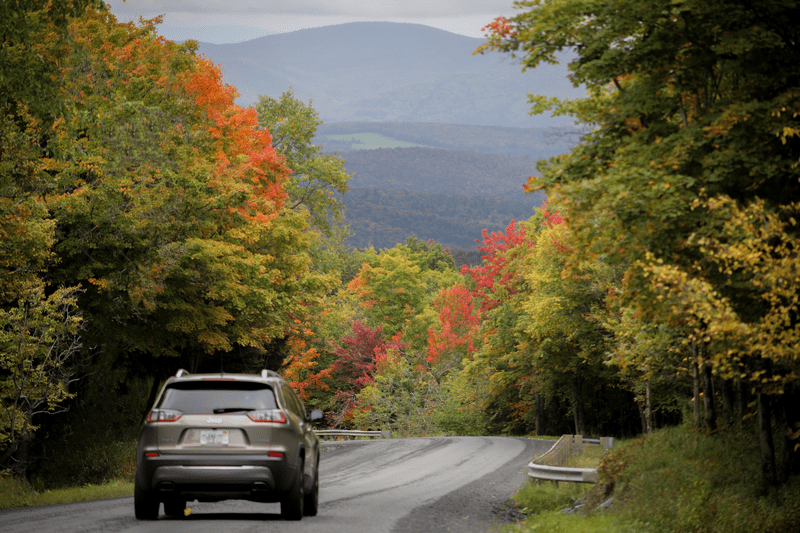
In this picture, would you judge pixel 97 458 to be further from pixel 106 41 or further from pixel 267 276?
pixel 106 41

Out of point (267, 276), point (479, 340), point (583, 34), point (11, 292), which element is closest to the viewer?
point (583, 34)

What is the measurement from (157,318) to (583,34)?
1775 cm

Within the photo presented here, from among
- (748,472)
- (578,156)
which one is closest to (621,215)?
(578,156)

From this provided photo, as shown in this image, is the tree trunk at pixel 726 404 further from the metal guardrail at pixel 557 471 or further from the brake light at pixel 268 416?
the brake light at pixel 268 416

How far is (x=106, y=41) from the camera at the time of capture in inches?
1006

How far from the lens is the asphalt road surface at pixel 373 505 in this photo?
10781 mm

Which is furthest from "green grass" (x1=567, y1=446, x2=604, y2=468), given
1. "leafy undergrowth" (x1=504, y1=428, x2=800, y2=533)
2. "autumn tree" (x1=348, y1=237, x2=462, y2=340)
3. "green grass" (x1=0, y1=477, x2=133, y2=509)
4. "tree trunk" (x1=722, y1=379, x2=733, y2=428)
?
"autumn tree" (x1=348, y1=237, x2=462, y2=340)

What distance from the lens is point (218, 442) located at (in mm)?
9891

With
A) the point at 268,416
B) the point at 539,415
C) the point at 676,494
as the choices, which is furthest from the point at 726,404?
the point at 539,415

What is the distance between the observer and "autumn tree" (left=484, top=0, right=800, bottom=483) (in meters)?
11.7

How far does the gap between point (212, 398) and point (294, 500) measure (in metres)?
1.78

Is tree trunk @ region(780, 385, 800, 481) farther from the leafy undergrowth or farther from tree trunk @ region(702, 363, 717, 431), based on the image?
tree trunk @ region(702, 363, 717, 431)

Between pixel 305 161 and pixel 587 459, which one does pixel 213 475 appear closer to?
pixel 587 459

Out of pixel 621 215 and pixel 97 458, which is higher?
pixel 621 215
